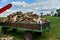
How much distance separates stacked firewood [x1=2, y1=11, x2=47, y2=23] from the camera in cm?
921

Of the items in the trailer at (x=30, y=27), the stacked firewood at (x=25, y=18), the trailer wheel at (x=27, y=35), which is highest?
the stacked firewood at (x=25, y=18)

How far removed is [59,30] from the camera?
36.5 feet

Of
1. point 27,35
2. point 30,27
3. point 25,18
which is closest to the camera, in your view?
point 30,27

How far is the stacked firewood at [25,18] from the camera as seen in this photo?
363 inches

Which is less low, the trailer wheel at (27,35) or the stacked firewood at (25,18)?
the stacked firewood at (25,18)

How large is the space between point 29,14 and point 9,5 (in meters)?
1.88

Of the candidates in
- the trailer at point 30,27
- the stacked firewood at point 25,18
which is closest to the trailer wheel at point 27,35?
the trailer at point 30,27

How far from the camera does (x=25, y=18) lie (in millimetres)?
9539

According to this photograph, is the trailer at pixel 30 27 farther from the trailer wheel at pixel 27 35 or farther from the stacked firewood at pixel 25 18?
the stacked firewood at pixel 25 18

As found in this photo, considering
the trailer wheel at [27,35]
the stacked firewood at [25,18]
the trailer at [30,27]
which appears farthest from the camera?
the stacked firewood at [25,18]

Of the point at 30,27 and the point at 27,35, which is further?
the point at 27,35

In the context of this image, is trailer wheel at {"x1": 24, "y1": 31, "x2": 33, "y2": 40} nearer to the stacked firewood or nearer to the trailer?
the trailer

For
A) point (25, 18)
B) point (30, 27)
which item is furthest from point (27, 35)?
point (25, 18)

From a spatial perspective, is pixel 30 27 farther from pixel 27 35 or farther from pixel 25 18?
pixel 25 18
